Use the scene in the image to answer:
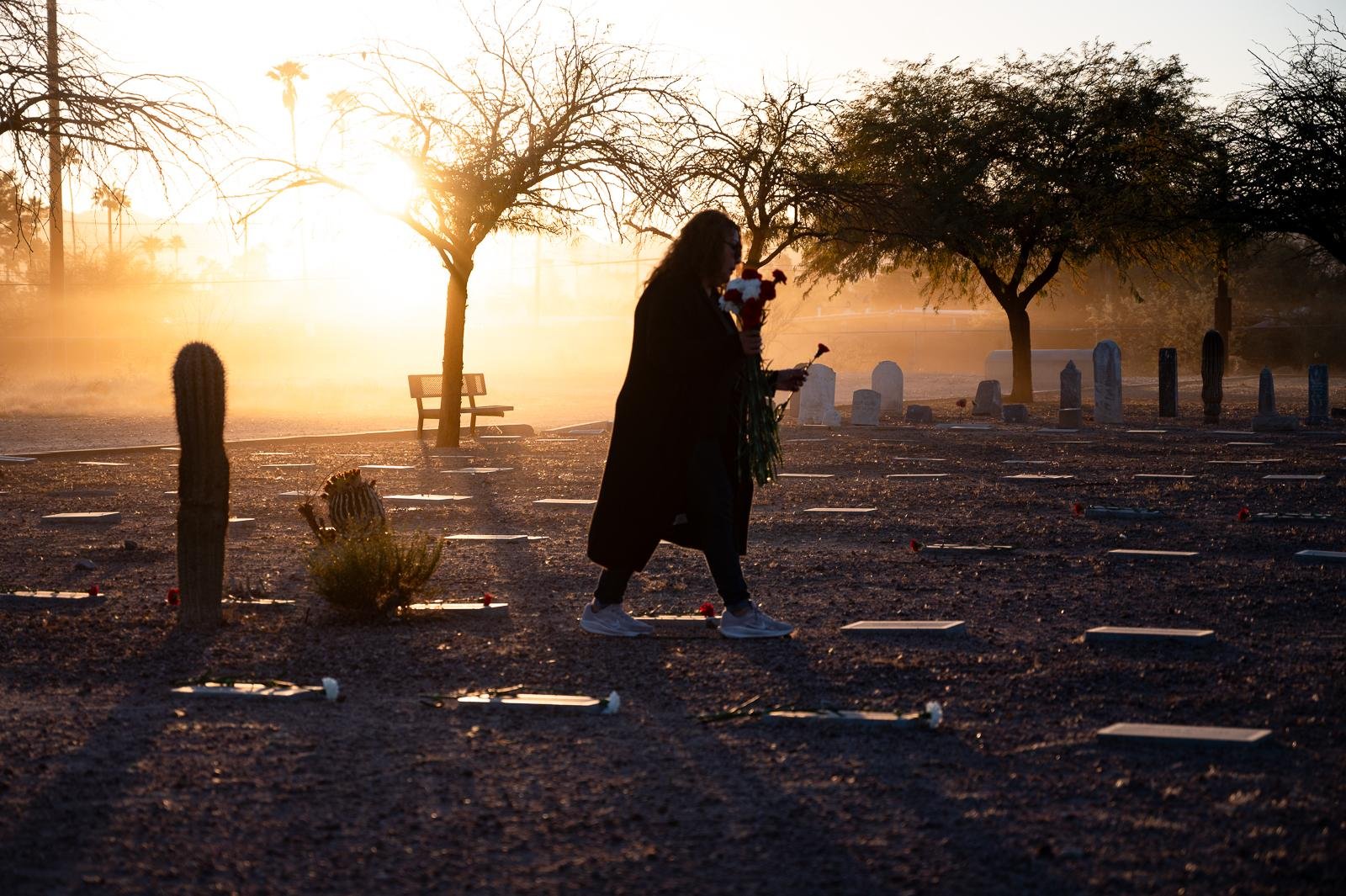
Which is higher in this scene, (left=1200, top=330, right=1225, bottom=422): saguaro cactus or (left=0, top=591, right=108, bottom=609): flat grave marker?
(left=1200, top=330, right=1225, bottom=422): saguaro cactus

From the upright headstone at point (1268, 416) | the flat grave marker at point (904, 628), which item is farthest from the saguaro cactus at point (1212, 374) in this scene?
the flat grave marker at point (904, 628)

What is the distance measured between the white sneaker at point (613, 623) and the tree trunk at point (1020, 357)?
82.1ft

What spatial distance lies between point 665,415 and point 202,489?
2.34m

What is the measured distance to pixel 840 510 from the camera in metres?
12.8

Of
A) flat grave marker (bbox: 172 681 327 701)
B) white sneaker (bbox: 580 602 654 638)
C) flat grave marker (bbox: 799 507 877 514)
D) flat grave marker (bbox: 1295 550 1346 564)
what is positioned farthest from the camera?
flat grave marker (bbox: 799 507 877 514)

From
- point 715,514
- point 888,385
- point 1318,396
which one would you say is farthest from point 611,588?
point 888,385

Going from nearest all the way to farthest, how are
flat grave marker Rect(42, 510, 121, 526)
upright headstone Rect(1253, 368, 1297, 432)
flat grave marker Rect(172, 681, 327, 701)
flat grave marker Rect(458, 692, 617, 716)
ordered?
flat grave marker Rect(458, 692, 617, 716), flat grave marker Rect(172, 681, 327, 701), flat grave marker Rect(42, 510, 121, 526), upright headstone Rect(1253, 368, 1297, 432)

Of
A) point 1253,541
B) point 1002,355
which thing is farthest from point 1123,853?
point 1002,355

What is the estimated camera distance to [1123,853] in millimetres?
4176

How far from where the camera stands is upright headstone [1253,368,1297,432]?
22719mm

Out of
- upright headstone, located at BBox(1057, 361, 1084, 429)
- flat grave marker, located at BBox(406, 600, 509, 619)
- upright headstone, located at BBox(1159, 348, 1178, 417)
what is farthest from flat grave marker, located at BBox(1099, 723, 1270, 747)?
upright headstone, located at BBox(1159, 348, 1178, 417)

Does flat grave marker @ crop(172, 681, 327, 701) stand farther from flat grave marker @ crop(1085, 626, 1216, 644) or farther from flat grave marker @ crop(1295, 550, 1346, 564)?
flat grave marker @ crop(1295, 550, 1346, 564)

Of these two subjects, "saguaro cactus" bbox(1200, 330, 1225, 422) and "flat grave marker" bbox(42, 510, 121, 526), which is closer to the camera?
"flat grave marker" bbox(42, 510, 121, 526)

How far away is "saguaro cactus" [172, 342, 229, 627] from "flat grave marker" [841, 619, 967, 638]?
3.11 metres
